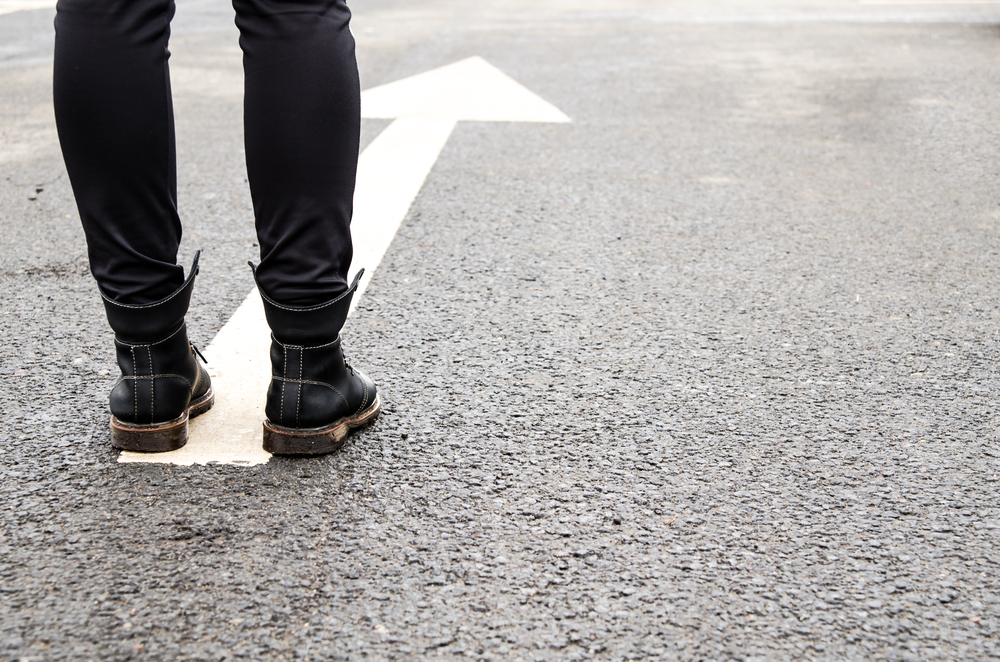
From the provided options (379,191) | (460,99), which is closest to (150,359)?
(379,191)

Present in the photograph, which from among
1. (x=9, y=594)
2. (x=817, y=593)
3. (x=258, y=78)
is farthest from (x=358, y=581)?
(x=258, y=78)

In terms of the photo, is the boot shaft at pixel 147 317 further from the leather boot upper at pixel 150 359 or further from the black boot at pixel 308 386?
the black boot at pixel 308 386

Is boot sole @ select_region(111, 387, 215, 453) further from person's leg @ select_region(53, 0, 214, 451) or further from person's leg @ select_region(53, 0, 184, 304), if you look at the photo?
person's leg @ select_region(53, 0, 184, 304)

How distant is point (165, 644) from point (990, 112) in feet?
14.6

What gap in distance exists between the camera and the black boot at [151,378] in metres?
1.72

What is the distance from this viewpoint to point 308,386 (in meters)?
1.77

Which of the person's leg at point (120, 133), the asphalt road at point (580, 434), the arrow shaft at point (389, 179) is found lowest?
the arrow shaft at point (389, 179)

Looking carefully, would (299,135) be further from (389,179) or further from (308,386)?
(389,179)

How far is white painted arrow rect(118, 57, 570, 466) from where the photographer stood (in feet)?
6.11

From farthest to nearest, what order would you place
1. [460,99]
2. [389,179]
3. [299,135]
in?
[460,99] < [389,179] < [299,135]

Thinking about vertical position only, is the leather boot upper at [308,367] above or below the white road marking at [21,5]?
above

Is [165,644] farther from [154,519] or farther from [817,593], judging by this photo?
[817,593]

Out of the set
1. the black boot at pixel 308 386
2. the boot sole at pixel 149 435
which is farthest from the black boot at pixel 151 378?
the black boot at pixel 308 386

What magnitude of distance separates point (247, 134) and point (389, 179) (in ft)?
6.45
